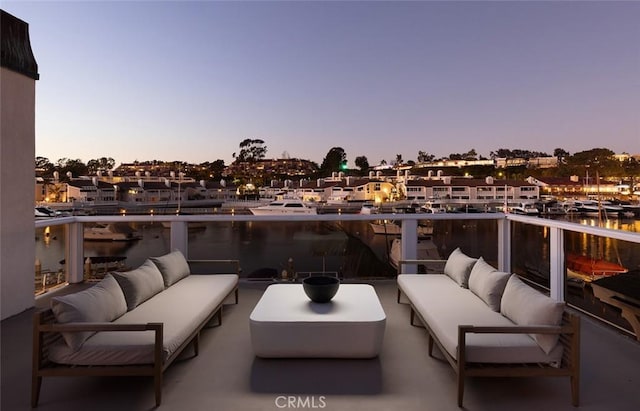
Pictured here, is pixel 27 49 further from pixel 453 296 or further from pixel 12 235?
pixel 453 296

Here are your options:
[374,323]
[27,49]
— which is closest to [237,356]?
[374,323]

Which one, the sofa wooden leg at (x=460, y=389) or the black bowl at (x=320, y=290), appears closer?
the sofa wooden leg at (x=460, y=389)

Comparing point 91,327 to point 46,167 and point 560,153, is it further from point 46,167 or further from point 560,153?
point 560,153

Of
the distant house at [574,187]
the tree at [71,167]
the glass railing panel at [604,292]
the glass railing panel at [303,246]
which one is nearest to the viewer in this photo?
the glass railing panel at [604,292]

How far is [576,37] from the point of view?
17.4 meters

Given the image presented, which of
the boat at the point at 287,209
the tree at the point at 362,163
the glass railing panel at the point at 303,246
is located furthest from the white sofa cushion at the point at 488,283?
the tree at the point at 362,163

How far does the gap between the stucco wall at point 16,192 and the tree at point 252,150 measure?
140 ft

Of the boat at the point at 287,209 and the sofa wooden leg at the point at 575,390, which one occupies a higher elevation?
the boat at the point at 287,209

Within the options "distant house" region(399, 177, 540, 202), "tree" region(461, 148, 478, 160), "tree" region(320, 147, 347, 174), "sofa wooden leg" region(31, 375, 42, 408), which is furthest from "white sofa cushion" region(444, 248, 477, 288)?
"tree" region(461, 148, 478, 160)

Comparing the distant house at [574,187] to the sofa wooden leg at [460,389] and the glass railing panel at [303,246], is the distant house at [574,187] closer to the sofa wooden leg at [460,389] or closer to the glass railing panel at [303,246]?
the glass railing panel at [303,246]

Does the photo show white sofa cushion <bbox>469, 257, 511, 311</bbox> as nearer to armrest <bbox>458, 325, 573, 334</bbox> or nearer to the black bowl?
armrest <bbox>458, 325, 573, 334</bbox>

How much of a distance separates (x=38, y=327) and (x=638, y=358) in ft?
13.8

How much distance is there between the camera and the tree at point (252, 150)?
1822 inches

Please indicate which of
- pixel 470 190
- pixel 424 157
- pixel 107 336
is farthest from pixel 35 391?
pixel 424 157
